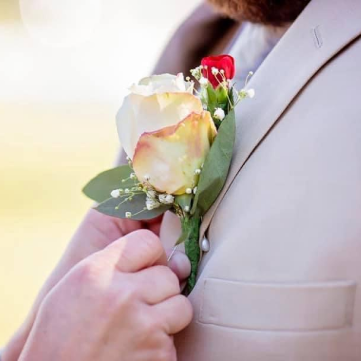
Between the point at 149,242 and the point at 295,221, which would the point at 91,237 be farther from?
the point at 295,221

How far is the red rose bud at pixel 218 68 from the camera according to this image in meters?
0.97

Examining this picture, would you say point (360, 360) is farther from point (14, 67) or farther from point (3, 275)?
point (14, 67)

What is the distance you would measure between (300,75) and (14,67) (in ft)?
44.6

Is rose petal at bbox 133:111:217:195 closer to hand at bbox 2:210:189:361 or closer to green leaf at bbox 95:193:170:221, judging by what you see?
green leaf at bbox 95:193:170:221

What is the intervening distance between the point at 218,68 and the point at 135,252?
0.26 metres

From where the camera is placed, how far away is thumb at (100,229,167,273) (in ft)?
2.95

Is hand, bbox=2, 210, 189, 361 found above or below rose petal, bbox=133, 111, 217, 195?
below

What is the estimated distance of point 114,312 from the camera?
0.87 m

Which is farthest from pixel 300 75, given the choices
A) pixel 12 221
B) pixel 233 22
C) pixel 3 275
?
pixel 12 221

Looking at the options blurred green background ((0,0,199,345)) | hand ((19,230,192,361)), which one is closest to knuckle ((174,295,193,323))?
hand ((19,230,192,361))

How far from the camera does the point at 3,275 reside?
4.96m

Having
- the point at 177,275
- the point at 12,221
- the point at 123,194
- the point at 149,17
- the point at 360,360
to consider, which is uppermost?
the point at 123,194

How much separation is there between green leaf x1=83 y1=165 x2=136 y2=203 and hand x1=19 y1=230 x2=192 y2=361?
0.13 meters

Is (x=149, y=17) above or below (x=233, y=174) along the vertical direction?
below
